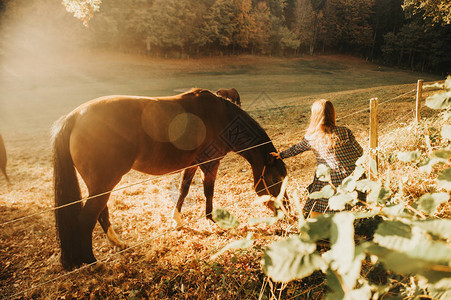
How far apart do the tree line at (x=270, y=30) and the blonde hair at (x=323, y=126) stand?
3020cm

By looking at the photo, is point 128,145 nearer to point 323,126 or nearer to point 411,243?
point 323,126

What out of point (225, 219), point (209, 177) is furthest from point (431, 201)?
point (209, 177)

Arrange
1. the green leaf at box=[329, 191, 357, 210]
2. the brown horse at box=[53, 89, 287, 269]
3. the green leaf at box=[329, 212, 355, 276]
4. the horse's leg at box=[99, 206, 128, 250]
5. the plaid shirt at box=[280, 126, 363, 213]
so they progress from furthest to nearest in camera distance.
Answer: the horse's leg at box=[99, 206, 128, 250] < the plaid shirt at box=[280, 126, 363, 213] < the brown horse at box=[53, 89, 287, 269] < the green leaf at box=[329, 191, 357, 210] < the green leaf at box=[329, 212, 355, 276]

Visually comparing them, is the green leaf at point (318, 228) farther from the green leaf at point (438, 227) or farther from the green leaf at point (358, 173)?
the green leaf at point (358, 173)

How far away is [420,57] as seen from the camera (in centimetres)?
4059

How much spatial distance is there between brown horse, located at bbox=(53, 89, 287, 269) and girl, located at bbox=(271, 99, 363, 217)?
0.61 m

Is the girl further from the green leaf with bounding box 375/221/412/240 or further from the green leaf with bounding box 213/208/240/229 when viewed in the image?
the green leaf with bounding box 375/221/412/240

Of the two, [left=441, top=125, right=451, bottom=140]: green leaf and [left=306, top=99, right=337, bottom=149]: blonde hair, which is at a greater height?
[left=441, top=125, right=451, bottom=140]: green leaf

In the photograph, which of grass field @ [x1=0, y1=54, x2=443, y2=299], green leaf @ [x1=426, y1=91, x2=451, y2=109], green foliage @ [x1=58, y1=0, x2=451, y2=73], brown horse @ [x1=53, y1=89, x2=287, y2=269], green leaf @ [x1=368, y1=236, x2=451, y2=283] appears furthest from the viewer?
green foliage @ [x1=58, y1=0, x2=451, y2=73]

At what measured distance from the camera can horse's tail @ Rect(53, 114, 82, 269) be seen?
8.96ft

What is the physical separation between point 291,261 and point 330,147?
101 inches

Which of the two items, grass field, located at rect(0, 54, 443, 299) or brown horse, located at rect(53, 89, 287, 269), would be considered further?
brown horse, located at rect(53, 89, 287, 269)

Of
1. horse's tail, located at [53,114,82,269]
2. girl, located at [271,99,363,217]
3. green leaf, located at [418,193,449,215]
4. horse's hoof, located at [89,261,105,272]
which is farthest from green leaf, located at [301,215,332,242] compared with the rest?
horse's hoof, located at [89,261,105,272]

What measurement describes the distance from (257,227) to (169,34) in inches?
1468
